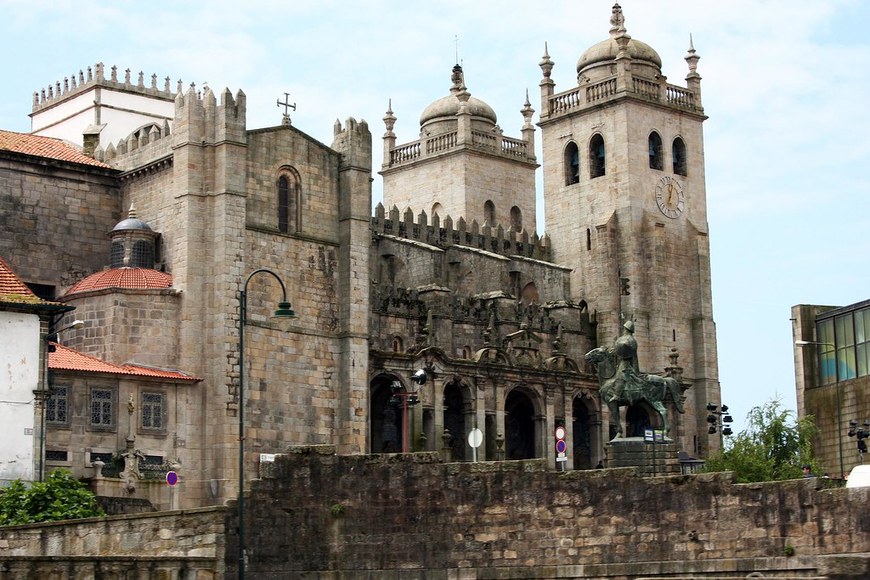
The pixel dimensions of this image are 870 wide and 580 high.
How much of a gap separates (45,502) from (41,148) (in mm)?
24740

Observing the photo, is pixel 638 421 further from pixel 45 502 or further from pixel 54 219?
pixel 54 219

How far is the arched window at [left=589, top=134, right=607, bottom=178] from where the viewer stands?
8819 centimetres

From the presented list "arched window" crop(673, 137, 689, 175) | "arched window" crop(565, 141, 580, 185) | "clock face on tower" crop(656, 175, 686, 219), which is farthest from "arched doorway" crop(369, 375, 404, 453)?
"arched window" crop(673, 137, 689, 175)

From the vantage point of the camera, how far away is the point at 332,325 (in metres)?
67.2


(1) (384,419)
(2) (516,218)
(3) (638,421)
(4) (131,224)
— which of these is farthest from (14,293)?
(2) (516,218)

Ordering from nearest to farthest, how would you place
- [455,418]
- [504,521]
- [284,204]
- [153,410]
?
[504,521] < [153,410] < [284,204] < [455,418]

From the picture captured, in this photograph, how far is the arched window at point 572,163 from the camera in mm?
89500

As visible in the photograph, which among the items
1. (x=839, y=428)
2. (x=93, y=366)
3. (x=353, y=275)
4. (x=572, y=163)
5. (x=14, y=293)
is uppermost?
(x=572, y=163)

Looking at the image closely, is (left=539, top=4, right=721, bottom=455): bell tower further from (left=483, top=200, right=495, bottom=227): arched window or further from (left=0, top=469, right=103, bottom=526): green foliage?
(left=0, top=469, right=103, bottom=526): green foliage

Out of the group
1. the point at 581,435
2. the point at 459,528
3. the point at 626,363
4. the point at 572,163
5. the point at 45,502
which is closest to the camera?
the point at 459,528

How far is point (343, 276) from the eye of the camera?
67.8 metres

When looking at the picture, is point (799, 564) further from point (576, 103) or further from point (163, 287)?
point (576, 103)

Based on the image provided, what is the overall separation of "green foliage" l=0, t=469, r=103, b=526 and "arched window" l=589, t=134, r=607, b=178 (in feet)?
146

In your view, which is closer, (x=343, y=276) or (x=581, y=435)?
(x=343, y=276)
